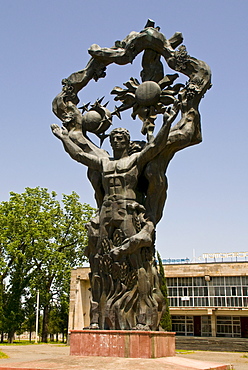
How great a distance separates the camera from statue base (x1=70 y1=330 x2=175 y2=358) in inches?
265

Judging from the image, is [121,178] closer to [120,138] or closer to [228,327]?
[120,138]

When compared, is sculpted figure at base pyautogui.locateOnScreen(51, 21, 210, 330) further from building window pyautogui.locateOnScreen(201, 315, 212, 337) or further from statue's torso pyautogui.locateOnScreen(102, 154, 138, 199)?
building window pyautogui.locateOnScreen(201, 315, 212, 337)

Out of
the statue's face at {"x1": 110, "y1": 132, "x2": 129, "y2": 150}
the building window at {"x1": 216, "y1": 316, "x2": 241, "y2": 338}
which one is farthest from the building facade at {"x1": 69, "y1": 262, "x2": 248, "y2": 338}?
the statue's face at {"x1": 110, "y1": 132, "x2": 129, "y2": 150}

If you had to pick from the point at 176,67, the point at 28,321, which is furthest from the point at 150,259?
the point at 28,321

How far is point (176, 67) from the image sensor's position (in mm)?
8625

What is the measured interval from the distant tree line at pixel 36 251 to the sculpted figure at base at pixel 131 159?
21702mm

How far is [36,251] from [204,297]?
1199 cm

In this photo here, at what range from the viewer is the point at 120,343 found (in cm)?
682

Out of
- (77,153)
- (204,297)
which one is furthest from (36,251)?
(77,153)

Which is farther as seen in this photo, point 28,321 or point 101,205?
point 28,321

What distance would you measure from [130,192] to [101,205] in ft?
2.70

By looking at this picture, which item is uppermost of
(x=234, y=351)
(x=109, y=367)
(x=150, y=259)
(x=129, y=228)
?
(x=129, y=228)

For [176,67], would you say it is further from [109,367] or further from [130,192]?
[109,367]

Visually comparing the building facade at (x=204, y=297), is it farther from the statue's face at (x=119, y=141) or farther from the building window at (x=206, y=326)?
the statue's face at (x=119, y=141)
